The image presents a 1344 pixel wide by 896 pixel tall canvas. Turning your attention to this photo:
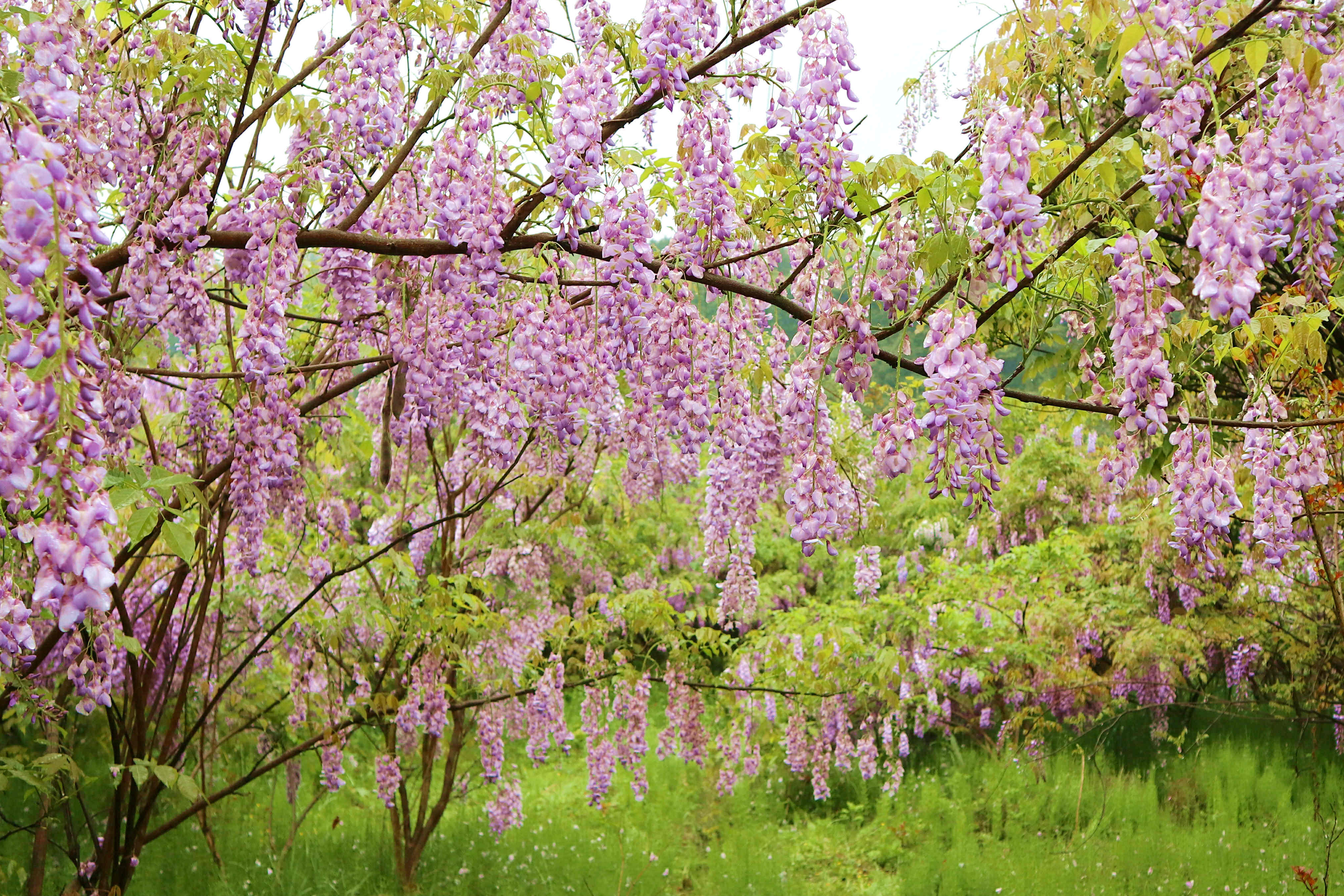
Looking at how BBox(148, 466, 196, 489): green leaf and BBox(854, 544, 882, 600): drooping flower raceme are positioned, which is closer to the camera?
BBox(148, 466, 196, 489): green leaf

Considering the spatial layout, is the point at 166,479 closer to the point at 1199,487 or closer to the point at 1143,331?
the point at 1143,331

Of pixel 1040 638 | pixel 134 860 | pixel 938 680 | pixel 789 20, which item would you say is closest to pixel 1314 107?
pixel 789 20

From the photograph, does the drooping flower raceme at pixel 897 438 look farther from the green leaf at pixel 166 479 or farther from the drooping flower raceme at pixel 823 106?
the green leaf at pixel 166 479

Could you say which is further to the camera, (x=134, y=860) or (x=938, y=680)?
(x=938, y=680)

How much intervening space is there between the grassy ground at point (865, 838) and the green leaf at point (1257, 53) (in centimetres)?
563

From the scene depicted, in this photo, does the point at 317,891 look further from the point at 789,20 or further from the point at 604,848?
the point at 789,20

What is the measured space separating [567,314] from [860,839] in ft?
21.4

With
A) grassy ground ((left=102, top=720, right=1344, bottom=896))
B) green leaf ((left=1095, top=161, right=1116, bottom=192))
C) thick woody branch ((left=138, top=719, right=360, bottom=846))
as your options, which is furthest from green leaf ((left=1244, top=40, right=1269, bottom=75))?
grassy ground ((left=102, top=720, right=1344, bottom=896))

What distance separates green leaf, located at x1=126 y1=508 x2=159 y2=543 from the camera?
5.59ft

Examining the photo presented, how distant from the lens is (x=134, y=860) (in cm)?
359

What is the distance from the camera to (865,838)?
8.02 metres

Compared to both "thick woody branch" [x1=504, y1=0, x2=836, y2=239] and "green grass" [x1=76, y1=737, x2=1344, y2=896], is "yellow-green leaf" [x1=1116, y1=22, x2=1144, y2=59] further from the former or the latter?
"green grass" [x1=76, y1=737, x2=1344, y2=896]

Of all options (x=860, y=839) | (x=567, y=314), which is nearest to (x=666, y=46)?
(x=567, y=314)

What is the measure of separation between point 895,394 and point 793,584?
9.39m
